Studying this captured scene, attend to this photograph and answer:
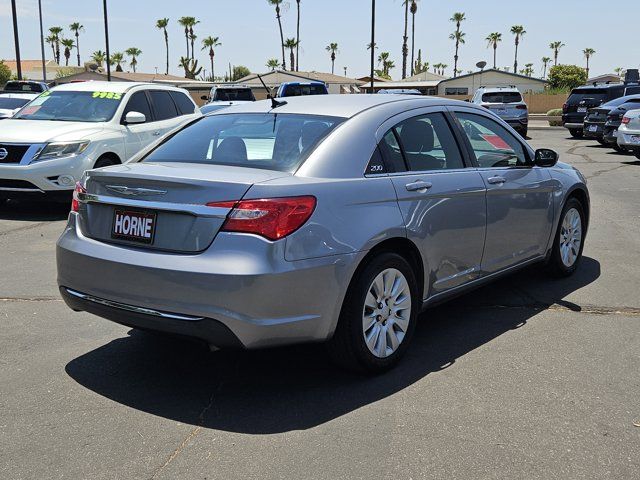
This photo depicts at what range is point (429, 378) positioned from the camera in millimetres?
4234

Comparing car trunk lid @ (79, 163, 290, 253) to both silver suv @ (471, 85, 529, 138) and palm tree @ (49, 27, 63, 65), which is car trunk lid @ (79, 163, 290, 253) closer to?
silver suv @ (471, 85, 529, 138)

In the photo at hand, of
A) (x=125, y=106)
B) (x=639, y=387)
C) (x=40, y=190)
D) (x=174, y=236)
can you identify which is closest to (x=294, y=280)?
(x=174, y=236)

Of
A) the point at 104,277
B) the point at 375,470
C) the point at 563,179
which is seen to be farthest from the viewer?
the point at 563,179

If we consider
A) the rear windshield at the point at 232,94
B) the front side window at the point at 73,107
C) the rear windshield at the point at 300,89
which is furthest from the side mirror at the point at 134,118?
the rear windshield at the point at 232,94

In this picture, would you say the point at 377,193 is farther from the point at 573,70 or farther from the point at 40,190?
the point at 573,70

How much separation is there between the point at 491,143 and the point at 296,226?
100 inches

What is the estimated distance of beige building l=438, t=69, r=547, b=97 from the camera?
67.7 m

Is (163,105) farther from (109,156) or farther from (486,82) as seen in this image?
(486,82)

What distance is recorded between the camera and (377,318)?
13.7 feet

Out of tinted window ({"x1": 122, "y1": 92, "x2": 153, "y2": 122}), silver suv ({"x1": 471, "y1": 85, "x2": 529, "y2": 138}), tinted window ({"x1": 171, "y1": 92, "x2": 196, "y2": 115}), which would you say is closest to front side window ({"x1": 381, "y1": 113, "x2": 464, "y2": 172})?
tinted window ({"x1": 122, "y1": 92, "x2": 153, "y2": 122})

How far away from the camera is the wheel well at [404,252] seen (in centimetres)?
409

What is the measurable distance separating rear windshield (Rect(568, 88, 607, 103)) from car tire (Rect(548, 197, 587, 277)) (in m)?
20.5

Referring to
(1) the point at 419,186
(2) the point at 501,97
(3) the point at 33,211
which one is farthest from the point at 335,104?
(2) the point at 501,97

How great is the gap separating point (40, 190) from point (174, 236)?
6.26 meters
